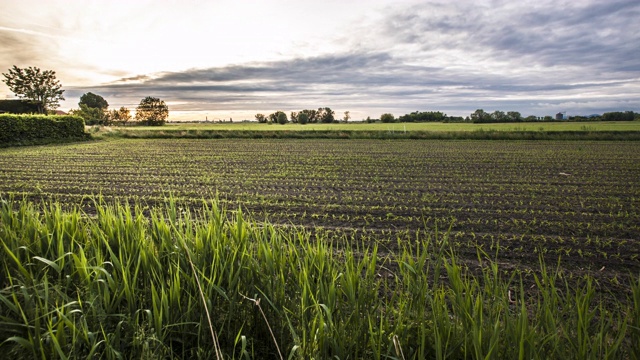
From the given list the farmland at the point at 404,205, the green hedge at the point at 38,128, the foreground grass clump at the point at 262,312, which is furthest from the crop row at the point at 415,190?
the green hedge at the point at 38,128

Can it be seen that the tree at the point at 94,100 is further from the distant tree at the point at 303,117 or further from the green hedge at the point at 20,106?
the distant tree at the point at 303,117

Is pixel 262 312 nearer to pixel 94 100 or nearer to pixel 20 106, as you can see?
pixel 20 106

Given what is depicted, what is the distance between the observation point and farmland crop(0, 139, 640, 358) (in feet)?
12.0

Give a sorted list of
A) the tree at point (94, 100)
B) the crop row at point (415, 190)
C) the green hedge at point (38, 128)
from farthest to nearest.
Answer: the tree at point (94, 100), the green hedge at point (38, 128), the crop row at point (415, 190)

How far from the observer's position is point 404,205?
9.36 metres

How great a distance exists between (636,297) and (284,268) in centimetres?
252

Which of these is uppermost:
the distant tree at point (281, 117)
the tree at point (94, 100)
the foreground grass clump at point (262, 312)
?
the tree at point (94, 100)

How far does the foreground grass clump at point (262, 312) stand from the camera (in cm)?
236

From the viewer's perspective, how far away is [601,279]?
16.8 feet

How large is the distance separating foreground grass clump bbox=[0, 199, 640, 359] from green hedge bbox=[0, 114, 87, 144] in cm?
3102

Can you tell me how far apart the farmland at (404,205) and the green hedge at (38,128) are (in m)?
10.3

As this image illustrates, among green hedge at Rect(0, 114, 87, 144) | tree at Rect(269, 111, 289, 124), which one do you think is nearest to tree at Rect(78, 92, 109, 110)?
tree at Rect(269, 111, 289, 124)

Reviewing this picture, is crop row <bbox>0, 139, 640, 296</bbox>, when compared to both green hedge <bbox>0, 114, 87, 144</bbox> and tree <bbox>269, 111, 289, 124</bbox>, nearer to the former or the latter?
green hedge <bbox>0, 114, 87, 144</bbox>

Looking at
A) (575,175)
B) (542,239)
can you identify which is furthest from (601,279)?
(575,175)
